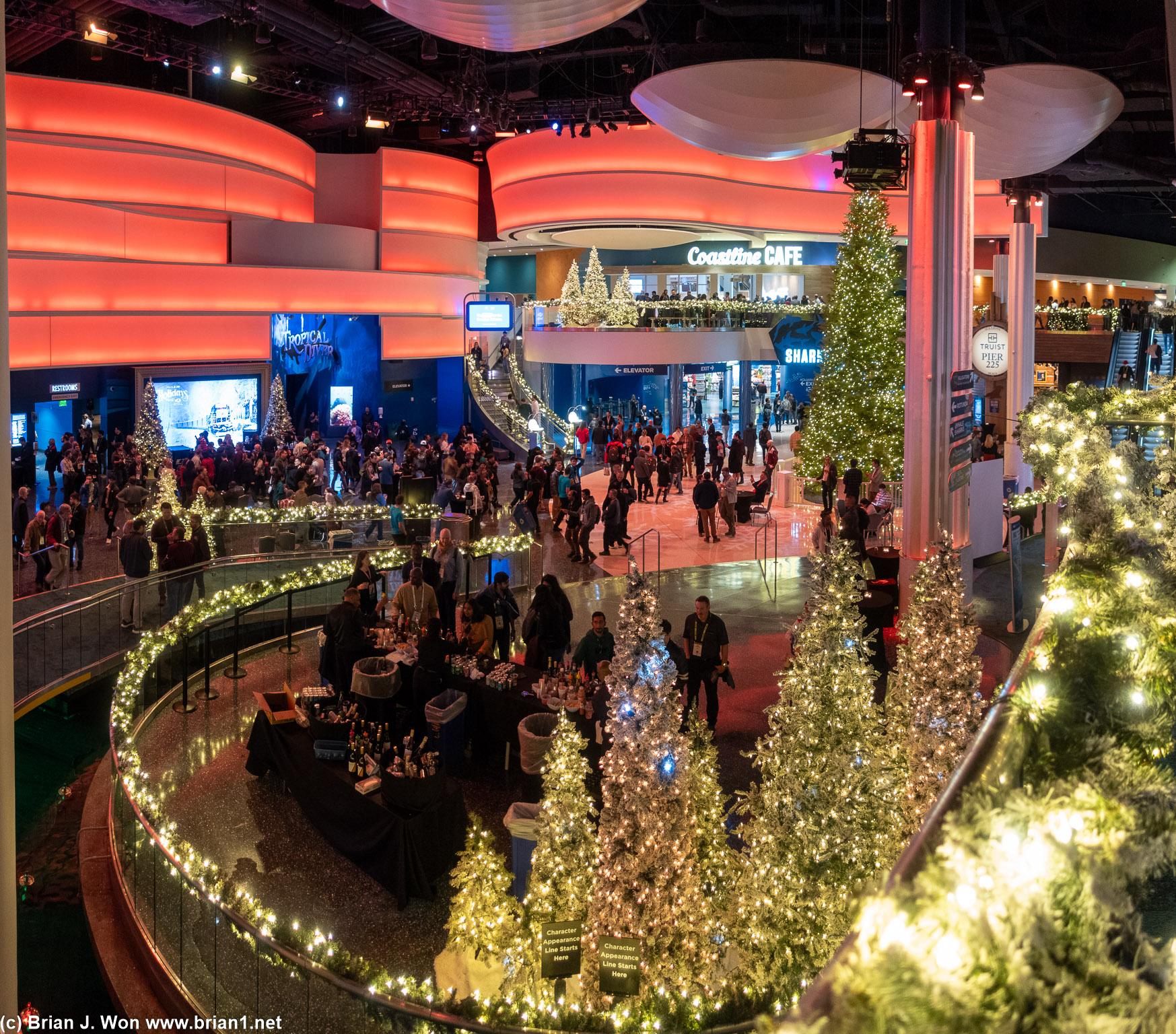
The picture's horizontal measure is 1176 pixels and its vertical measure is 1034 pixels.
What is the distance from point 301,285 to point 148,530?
1319 centimetres

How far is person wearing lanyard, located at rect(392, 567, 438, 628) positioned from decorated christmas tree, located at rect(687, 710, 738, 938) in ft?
15.8

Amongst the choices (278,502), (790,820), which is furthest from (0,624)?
(278,502)

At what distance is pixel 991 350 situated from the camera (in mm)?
16766

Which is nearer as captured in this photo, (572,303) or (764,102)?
(764,102)

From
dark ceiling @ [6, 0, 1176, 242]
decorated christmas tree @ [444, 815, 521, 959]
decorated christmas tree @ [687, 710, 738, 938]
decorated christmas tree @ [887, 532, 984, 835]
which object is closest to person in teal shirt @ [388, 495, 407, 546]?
dark ceiling @ [6, 0, 1176, 242]

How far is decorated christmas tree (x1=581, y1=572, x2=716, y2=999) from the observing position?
5.07 meters

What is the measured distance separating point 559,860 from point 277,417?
21.9 meters

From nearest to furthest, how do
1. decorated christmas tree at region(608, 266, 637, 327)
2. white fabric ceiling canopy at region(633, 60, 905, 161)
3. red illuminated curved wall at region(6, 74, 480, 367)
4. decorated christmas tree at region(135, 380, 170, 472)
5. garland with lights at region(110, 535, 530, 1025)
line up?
garland with lights at region(110, 535, 530, 1025)
white fabric ceiling canopy at region(633, 60, 905, 161)
red illuminated curved wall at region(6, 74, 480, 367)
decorated christmas tree at region(135, 380, 170, 472)
decorated christmas tree at region(608, 266, 637, 327)

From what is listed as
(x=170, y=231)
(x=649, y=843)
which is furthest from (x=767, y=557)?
(x=170, y=231)

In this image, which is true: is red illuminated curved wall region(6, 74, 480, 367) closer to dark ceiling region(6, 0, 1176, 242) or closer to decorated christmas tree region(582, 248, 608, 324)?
dark ceiling region(6, 0, 1176, 242)

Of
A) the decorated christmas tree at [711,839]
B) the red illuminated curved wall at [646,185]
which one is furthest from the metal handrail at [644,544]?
the red illuminated curved wall at [646,185]

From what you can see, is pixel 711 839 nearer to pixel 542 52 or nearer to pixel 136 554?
pixel 136 554

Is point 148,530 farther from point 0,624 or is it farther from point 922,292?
point 0,624

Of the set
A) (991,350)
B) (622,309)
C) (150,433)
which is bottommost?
(150,433)
